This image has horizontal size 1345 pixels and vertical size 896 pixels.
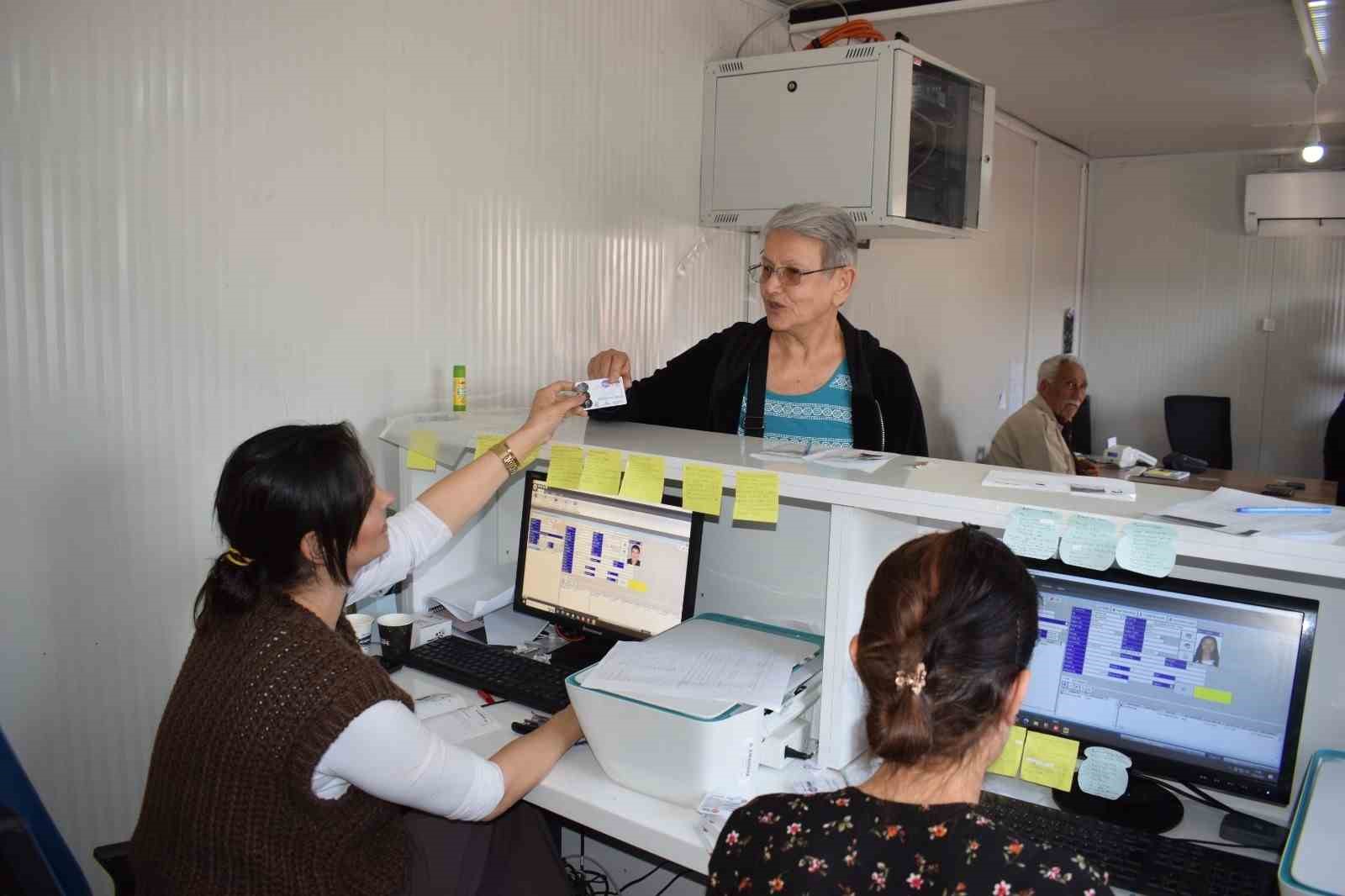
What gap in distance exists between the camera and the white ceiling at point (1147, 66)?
140 inches

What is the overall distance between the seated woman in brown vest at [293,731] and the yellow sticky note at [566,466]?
1.55 feet

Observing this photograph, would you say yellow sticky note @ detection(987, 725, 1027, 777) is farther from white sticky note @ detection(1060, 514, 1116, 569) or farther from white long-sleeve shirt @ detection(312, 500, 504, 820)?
white long-sleeve shirt @ detection(312, 500, 504, 820)

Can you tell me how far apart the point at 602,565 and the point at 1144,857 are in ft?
3.38

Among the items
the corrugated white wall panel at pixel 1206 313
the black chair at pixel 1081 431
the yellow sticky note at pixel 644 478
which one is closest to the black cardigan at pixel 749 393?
the yellow sticky note at pixel 644 478

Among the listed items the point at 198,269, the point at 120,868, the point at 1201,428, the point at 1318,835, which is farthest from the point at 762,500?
the point at 1201,428

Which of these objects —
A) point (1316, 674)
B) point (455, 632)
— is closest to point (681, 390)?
point (455, 632)

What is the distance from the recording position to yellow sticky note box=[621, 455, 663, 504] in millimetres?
1728

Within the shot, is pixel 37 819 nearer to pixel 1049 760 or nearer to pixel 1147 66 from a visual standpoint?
pixel 1049 760

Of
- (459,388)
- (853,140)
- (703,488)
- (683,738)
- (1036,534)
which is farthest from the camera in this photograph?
(853,140)

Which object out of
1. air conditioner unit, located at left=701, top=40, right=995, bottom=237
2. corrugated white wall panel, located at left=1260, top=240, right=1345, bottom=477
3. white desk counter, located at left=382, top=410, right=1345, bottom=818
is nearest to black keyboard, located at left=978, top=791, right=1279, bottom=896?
white desk counter, located at left=382, top=410, right=1345, bottom=818

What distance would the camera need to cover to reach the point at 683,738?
142 centimetres

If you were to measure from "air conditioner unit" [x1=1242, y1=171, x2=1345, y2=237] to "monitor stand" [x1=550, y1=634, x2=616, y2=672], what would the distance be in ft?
21.0

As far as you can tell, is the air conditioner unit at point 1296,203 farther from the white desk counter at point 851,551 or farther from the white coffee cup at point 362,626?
the white coffee cup at point 362,626

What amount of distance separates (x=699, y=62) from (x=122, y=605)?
2.41m
